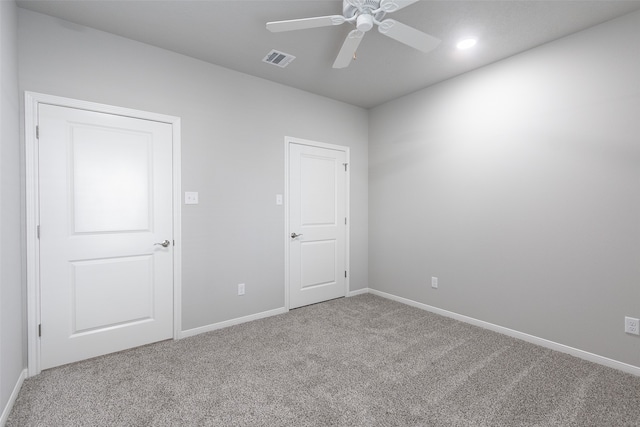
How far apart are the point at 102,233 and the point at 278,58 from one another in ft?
7.24

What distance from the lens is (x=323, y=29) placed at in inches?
91.4

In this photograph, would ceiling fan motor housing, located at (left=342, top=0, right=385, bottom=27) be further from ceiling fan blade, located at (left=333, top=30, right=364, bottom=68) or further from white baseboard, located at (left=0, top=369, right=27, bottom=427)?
white baseboard, located at (left=0, top=369, right=27, bottom=427)

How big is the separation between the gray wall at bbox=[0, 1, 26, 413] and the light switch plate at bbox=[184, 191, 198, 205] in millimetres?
1121

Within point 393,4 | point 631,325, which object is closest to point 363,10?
point 393,4

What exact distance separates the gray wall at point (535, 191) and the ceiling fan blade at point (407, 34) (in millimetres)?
1370

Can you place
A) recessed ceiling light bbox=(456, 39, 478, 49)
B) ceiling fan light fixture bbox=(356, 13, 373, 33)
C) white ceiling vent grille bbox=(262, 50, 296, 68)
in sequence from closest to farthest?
ceiling fan light fixture bbox=(356, 13, 373, 33)
recessed ceiling light bbox=(456, 39, 478, 49)
white ceiling vent grille bbox=(262, 50, 296, 68)

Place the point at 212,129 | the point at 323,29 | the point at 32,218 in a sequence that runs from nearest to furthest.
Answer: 1. the point at 32,218
2. the point at 323,29
3. the point at 212,129

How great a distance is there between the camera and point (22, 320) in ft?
6.88

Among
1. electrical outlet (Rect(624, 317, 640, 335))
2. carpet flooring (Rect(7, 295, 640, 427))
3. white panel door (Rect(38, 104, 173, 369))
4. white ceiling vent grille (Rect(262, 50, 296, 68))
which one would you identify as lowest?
carpet flooring (Rect(7, 295, 640, 427))

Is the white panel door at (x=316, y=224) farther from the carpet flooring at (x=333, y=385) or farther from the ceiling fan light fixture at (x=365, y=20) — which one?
the ceiling fan light fixture at (x=365, y=20)

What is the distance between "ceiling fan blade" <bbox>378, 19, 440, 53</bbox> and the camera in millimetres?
1788

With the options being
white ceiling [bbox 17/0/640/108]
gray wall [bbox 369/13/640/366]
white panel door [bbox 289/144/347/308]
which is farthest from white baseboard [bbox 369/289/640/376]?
white ceiling [bbox 17/0/640/108]

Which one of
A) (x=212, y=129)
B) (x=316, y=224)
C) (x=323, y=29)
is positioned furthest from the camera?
(x=316, y=224)

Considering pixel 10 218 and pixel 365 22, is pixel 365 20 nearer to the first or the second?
pixel 365 22
